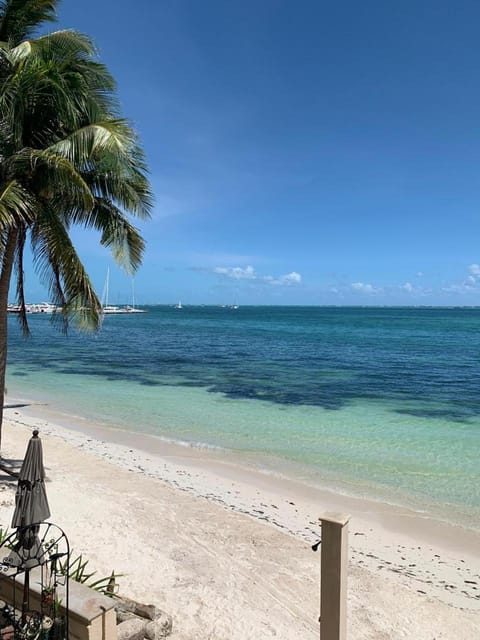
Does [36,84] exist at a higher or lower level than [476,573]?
higher

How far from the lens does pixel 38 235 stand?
7.00 meters

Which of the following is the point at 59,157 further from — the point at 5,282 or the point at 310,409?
the point at 310,409

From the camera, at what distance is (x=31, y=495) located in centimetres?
343

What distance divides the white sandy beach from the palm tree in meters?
2.69

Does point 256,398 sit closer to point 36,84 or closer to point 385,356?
point 36,84

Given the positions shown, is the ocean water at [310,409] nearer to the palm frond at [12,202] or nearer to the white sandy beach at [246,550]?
the white sandy beach at [246,550]

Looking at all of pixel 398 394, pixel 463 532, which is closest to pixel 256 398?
pixel 398 394

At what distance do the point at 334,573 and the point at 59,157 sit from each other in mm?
5540

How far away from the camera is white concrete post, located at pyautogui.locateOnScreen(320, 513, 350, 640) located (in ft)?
8.96

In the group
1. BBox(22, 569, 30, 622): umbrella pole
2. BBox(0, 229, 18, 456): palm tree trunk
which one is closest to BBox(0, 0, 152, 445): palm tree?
BBox(0, 229, 18, 456): palm tree trunk

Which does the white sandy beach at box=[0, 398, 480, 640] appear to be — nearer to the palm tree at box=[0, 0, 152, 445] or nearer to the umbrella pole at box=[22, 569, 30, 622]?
the umbrella pole at box=[22, 569, 30, 622]

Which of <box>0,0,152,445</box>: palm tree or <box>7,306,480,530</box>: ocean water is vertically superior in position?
<box>0,0,152,445</box>: palm tree

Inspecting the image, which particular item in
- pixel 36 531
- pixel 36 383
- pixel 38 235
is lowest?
pixel 36 383

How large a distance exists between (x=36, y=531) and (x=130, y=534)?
296 cm
